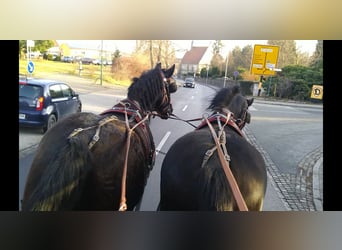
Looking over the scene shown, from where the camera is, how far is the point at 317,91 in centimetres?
157

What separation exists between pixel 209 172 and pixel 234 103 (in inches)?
18.3

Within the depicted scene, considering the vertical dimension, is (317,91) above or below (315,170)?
above

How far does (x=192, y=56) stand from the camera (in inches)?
60.6

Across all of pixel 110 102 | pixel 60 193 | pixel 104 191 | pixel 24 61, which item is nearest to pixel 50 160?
pixel 60 193

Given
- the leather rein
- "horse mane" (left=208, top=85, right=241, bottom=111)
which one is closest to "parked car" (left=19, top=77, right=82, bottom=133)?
the leather rein

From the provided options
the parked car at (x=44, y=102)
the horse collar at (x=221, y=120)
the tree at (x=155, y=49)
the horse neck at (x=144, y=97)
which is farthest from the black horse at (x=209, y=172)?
the parked car at (x=44, y=102)

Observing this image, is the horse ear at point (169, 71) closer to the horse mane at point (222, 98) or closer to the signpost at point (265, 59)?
the horse mane at point (222, 98)

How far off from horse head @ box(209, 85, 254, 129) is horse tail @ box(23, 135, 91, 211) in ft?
2.66

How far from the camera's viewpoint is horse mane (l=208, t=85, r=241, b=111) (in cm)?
162

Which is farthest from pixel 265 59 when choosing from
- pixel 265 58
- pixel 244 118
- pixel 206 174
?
pixel 206 174

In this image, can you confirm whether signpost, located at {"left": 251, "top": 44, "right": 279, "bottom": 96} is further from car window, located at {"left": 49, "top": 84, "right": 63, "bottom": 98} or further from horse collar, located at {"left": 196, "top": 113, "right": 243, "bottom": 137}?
car window, located at {"left": 49, "top": 84, "right": 63, "bottom": 98}

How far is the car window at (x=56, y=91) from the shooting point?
151cm

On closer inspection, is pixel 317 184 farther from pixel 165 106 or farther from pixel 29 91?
pixel 29 91

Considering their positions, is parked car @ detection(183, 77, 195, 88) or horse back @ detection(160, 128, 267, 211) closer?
horse back @ detection(160, 128, 267, 211)
